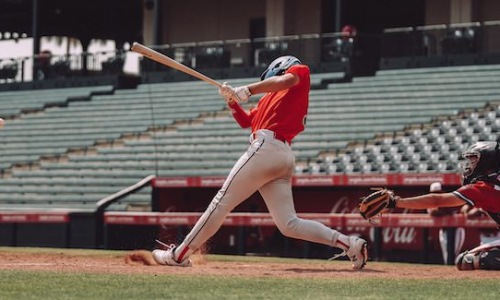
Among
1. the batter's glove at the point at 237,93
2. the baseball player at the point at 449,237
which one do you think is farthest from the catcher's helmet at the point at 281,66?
the baseball player at the point at 449,237

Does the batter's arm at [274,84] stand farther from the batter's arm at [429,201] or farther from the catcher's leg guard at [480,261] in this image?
the catcher's leg guard at [480,261]

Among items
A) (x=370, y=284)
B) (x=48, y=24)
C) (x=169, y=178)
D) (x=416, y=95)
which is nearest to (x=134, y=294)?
(x=370, y=284)

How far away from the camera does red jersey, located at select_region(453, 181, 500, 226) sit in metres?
11.3

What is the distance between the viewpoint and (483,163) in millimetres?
11562

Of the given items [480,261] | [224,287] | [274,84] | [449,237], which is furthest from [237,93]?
[449,237]

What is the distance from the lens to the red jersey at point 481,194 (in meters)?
11.3

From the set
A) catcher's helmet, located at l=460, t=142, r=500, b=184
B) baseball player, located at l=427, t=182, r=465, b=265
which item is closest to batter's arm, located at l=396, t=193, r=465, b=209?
catcher's helmet, located at l=460, t=142, r=500, b=184

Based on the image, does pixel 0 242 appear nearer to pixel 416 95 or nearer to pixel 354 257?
pixel 416 95

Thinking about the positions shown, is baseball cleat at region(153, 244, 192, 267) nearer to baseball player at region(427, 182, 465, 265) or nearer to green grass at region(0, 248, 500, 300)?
green grass at region(0, 248, 500, 300)

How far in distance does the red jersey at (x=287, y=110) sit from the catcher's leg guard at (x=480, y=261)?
250 centimetres

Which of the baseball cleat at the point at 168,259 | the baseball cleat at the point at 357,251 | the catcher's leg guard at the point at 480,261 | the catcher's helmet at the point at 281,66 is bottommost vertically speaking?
the catcher's leg guard at the point at 480,261

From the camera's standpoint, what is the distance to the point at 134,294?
8.66 meters

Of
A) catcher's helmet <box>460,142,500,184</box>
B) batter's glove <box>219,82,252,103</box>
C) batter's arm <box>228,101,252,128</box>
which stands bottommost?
catcher's helmet <box>460,142,500,184</box>

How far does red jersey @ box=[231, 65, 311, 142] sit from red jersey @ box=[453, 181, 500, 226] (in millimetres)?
1583
